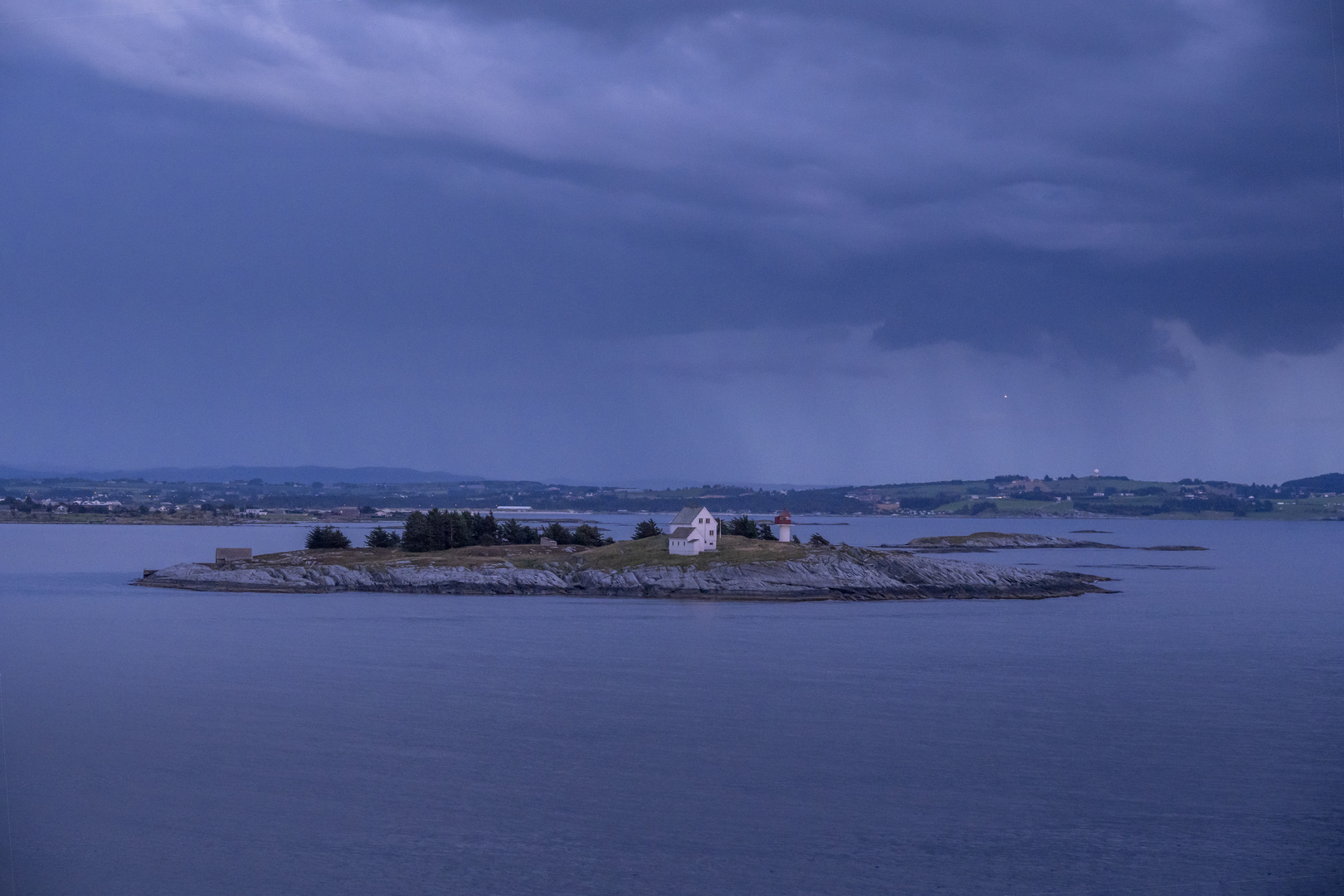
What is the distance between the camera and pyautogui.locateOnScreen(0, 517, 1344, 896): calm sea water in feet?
67.2

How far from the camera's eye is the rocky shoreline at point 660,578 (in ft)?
247

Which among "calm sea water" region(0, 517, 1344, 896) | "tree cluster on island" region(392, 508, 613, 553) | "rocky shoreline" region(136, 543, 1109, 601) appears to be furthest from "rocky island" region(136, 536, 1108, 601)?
"calm sea water" region(0, 517, 1344, 896)

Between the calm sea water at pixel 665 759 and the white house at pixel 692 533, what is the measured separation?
2318 centimetres

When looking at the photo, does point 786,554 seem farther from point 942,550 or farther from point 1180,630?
point 942,550

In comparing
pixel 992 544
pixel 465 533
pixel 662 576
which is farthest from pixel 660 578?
pixel 992 544

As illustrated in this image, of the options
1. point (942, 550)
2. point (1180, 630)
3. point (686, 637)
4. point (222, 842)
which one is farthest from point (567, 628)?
point (942, 550)

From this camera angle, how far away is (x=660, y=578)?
7588cm

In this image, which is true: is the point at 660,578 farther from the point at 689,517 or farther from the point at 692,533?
the point at 689,517

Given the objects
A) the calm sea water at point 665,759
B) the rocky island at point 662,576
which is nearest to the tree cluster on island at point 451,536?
the rocky island at point 662,576

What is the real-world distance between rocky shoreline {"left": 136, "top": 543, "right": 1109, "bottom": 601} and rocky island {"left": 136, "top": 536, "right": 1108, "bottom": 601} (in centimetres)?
8

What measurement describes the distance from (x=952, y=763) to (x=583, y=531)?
67.1 meters

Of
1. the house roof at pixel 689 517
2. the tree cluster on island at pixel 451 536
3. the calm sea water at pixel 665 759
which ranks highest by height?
the house roof at pixel 689 517

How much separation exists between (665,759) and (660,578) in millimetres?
47922

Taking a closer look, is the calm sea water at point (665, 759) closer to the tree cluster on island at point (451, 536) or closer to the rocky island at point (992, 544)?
the tree cluster on island at point (451, 536)
